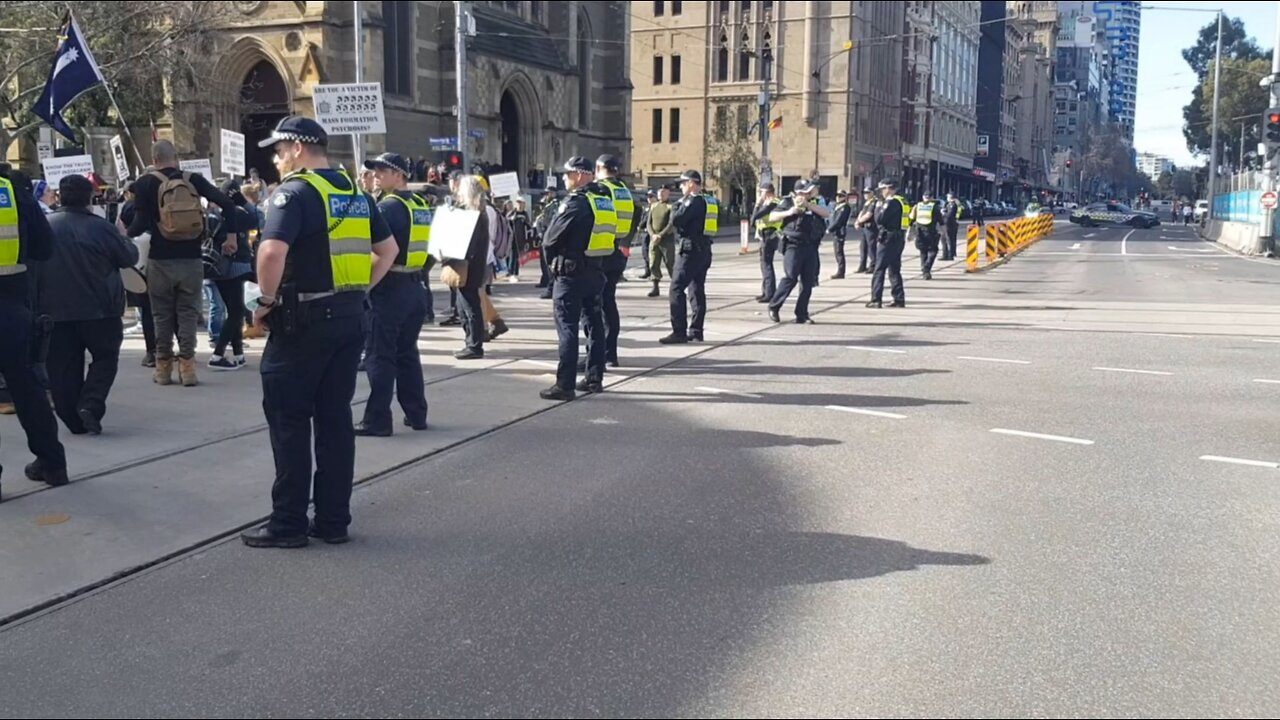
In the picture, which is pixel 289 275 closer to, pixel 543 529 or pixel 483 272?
pixel 543 529

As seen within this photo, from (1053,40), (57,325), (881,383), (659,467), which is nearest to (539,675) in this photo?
(659,467)

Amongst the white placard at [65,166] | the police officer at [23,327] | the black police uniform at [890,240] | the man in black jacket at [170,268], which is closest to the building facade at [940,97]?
the black police uniform at [890,240]

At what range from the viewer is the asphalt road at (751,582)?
4.10 metres

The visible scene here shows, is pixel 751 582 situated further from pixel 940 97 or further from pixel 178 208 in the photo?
pixel 940 97

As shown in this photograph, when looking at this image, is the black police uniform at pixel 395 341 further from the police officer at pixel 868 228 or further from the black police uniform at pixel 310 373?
the police officer at pixel 868 228

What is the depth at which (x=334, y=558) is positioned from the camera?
5602mm

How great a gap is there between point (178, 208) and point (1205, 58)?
98.0 m

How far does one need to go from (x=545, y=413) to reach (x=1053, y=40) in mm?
160422

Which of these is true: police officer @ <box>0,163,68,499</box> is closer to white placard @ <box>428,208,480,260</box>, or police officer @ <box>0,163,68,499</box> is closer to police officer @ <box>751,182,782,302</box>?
white placard @ <box>428,208,480,260</box>

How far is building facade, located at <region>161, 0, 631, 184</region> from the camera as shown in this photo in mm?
38500

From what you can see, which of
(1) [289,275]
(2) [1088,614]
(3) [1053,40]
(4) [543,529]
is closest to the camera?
(2) [1088,614]

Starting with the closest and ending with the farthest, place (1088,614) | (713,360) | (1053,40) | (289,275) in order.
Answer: (1088,614), (289,275), (713,360), (1053,40)

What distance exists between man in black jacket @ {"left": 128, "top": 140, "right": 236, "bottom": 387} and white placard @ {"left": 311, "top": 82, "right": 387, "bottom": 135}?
4.48m

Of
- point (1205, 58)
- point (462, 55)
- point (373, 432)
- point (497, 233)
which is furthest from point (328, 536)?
point (1205, 58)
